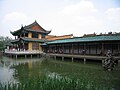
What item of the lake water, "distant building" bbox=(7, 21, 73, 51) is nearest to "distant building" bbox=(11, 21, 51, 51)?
"distant building" bbox=(7, 21, 73, 51)

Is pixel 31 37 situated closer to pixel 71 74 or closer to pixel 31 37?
pixel 31 37

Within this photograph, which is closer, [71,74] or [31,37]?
[71,74]

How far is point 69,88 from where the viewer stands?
735 cm

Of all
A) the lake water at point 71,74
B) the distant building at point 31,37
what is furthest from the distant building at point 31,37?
the lake water at point 71,74

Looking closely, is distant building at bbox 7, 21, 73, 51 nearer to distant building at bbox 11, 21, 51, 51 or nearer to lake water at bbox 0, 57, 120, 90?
distant building at bbox 11, 21, 51, 51

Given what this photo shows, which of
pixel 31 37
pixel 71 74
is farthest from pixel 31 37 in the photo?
pixel 71 74

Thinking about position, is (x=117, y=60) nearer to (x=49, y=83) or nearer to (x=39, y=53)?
(x=49, y=83)

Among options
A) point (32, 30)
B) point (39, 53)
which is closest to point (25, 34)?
point (32, 30)

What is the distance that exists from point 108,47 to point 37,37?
21323 mm

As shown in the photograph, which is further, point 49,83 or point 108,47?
point 108,47

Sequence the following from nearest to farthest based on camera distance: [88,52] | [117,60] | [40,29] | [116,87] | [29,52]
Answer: [116,87], [117,60], [88,52], [29,52], [40,29]

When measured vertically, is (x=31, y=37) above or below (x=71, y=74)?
above

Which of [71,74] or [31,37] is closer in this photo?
[71,74]

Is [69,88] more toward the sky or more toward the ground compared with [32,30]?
more toward the ground
